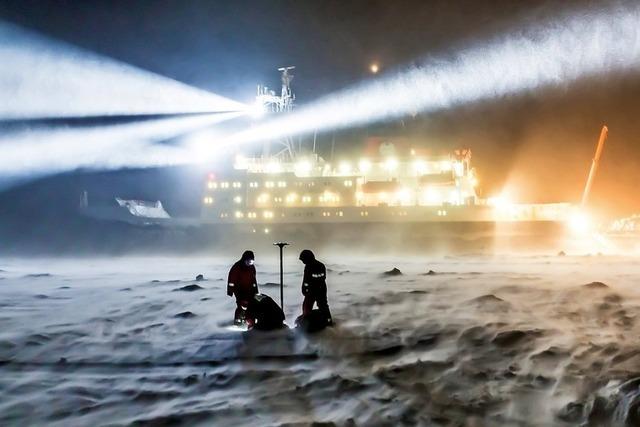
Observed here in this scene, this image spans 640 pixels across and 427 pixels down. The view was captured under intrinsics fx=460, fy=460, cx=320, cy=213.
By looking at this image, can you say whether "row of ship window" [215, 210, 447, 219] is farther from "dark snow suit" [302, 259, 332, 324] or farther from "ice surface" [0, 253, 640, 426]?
"dark snow suit" [302, 259, 332, 324]

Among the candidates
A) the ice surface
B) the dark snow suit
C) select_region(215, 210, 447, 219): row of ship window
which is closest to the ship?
select_region(215, 210, 447, 219): row of ship window

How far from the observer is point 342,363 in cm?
512

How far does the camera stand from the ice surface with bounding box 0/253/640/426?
12.7 feet

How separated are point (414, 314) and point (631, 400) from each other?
3811mm

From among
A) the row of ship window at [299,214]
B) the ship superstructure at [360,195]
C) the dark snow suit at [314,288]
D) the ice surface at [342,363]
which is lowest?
the ice surface at [342,363]

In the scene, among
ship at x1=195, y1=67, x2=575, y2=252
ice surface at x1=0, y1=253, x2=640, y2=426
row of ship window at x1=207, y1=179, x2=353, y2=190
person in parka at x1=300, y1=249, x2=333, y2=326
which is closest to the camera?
ice surface at x1=0, y1=253, x2=640, y2=426

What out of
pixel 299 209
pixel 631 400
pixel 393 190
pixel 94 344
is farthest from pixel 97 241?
pixel 631 400

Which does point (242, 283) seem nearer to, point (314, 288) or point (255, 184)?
point (314, 288)

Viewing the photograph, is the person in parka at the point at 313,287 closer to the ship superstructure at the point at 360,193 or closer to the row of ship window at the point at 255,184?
the ship superstructure at the point at 360,193

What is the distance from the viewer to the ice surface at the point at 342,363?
12.7 feet

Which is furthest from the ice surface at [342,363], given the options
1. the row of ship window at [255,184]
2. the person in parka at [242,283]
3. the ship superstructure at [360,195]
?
the row of ship window at [255,184]

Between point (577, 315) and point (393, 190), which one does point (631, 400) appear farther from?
point (393, 190)

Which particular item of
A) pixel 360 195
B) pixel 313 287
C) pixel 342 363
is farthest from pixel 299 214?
pixel 342 363

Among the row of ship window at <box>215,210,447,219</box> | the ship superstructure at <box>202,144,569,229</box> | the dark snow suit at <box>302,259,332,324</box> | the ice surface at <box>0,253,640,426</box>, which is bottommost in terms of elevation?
the ice surface at <box>0,253,640,426</box>
